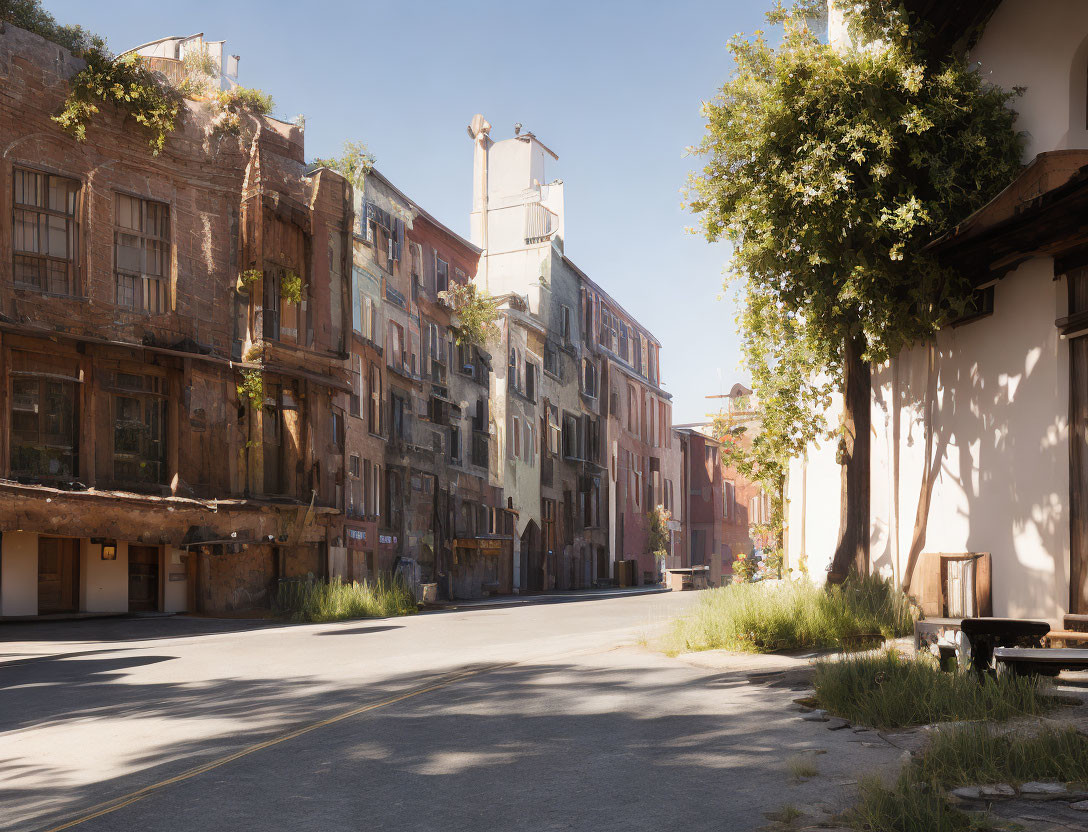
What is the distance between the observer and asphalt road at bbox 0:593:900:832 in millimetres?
6512

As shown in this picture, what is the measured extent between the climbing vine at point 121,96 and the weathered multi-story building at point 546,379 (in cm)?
2103

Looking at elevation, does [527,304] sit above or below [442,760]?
above

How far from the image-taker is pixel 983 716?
8086 mm

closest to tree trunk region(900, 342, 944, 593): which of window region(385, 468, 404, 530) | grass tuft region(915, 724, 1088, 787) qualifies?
grass tuft region(915, 724, 1088, 787)

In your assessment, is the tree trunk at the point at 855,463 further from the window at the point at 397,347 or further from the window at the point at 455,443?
the window at the point at 455,443

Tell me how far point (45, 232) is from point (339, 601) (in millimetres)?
9807

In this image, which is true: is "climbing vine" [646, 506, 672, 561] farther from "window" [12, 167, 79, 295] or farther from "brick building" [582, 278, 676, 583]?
"window" [12, 167, 79, 295]

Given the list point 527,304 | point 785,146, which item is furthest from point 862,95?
point 527,304

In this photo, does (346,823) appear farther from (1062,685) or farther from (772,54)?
(772,54)

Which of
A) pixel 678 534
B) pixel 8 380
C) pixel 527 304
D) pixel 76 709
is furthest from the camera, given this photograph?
pixel 678 534

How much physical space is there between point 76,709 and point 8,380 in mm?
13551

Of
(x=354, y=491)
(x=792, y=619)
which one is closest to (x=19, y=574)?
(x=354, y=491)

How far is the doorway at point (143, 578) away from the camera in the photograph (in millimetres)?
24750

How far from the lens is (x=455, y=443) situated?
132 ft
